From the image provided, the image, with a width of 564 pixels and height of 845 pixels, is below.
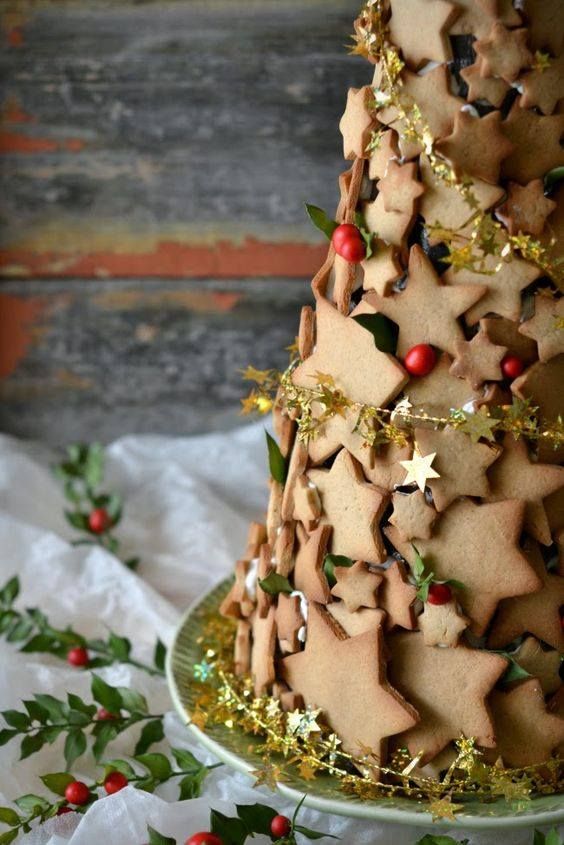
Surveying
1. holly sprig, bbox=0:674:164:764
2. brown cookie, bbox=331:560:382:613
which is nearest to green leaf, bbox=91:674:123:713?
holly sprig, bbox=0:674:164:764

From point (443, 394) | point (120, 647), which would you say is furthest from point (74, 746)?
point (443, 394)

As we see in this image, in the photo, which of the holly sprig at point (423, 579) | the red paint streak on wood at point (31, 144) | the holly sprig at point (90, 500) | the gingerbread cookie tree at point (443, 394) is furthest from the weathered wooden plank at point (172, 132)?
the holly sprig at point (423, 579)

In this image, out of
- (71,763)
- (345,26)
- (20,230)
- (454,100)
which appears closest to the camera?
(454,100)

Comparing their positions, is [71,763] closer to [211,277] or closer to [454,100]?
[454,100]

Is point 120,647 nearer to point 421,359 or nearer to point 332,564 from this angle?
point 332,564

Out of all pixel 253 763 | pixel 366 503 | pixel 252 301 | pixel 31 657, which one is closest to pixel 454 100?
pixel 366 503

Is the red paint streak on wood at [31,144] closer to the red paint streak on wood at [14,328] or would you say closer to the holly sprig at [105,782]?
the red paint streak on wood at [14,328]
